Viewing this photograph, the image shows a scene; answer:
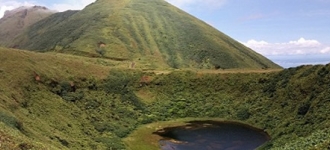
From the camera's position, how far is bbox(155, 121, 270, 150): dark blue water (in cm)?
7069

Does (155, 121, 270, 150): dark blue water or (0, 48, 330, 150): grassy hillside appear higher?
(0, 48, 330, 150): grassy hillside

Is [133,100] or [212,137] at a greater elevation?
[133,100]

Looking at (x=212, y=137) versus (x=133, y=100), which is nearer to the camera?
(x=212, y=137)

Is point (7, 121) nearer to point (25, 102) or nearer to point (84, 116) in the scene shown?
point (25, 102)

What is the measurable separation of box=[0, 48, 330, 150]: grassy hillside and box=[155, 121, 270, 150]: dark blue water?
355 cm

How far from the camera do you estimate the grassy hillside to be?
64250 millimetres

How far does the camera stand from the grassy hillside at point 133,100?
2530 inches

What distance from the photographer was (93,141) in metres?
67.3

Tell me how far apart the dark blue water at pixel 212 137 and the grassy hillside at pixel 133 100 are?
3.55 m

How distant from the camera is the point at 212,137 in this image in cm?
7619

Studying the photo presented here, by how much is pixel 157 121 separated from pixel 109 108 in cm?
1197

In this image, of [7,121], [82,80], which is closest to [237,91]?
[82,80]

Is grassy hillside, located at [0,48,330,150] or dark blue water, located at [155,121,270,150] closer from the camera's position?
grassy hillside, located at [0,48,330,150]

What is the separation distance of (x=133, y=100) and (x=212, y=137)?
2588 centimetres
